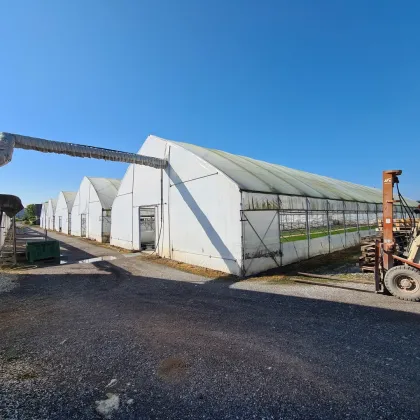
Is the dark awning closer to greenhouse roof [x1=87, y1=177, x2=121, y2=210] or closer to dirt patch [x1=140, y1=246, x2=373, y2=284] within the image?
dirt patch [x1=140, y1=246, x2=373, y2=284]

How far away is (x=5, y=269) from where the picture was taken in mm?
11938

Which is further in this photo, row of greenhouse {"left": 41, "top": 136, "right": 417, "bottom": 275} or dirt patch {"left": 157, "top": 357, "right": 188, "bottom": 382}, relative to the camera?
row of greenhouse {"left": 41, "top": 136, "right": 417, "bottom": 275}

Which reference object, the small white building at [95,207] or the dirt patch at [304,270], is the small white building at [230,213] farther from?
the small white building at [95,207]

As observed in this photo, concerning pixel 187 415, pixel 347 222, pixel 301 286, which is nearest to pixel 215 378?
pixel 187 415

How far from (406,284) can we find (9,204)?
17.3 metres

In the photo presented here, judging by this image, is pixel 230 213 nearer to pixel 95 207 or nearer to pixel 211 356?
pixel 211 356

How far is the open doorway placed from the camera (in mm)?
17641

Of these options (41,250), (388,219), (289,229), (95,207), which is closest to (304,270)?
(289,229)

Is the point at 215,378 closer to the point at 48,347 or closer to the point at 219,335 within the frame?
the point at 219,335

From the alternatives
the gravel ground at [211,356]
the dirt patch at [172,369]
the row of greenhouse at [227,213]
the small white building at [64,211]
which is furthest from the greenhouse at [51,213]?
the dirt patch at [172,369]

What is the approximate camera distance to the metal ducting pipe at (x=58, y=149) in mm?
8672

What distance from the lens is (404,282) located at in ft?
22.1

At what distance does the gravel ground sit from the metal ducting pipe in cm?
478

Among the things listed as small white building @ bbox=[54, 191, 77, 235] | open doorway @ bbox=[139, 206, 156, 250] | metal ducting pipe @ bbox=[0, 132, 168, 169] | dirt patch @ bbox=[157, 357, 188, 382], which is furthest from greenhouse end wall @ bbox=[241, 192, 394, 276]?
small white building @ bbox=[54, 191, 77, 235]
